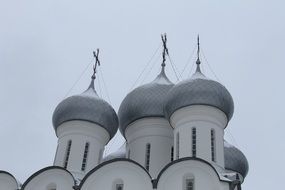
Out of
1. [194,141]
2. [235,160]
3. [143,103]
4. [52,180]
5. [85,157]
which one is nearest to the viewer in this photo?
[52,180]

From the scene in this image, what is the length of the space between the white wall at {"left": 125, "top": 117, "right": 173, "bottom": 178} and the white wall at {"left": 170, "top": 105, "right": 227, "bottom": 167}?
1.20m

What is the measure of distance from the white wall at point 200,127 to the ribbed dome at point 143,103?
154cm

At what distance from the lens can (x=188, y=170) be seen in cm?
1243

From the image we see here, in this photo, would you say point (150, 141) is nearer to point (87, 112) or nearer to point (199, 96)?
point (87, 112)

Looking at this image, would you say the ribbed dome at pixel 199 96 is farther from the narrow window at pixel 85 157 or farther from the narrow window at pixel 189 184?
the narrow window at pixel 85 157

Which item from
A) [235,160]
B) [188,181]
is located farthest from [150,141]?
[188,181]

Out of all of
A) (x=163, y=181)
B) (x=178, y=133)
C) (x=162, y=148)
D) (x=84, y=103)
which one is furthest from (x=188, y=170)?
(x=84, y=103)

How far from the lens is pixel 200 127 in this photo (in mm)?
13836

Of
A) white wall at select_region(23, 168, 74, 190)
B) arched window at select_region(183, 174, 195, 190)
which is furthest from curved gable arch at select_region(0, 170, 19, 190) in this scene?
arched window at select_region(183, 174, 195, 190)

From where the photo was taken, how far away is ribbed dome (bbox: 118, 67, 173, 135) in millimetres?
15789

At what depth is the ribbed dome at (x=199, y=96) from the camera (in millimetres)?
14031

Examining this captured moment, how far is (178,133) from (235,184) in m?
2.52

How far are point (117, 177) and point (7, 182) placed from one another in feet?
9.76

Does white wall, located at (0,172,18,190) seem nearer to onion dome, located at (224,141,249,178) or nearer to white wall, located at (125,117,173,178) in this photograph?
white wall, located at (125,117,173,178)
